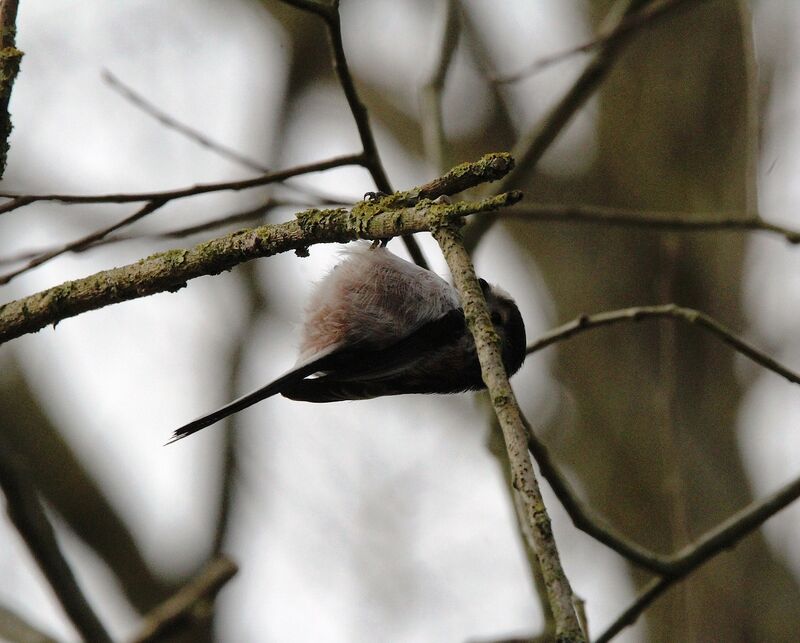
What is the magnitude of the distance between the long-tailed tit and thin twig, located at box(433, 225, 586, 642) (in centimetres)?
126

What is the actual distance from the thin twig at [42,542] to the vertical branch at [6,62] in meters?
0.80

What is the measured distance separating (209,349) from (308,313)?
4102 millimetres

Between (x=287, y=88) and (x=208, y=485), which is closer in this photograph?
(x=208, y=485)

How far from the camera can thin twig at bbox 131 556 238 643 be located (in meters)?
2.74

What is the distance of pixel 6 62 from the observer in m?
1.88

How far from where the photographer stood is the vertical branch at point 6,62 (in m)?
1.88

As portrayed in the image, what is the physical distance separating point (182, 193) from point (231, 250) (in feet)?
1.86

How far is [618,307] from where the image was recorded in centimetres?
601

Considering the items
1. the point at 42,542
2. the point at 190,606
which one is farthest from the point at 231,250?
the point at 190,606

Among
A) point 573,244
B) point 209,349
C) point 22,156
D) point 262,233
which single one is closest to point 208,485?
point 209,349

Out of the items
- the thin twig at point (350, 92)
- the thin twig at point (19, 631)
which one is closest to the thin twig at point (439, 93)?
the thin twig at point (350, 92)

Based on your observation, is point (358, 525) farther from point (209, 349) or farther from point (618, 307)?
point (618, 307)

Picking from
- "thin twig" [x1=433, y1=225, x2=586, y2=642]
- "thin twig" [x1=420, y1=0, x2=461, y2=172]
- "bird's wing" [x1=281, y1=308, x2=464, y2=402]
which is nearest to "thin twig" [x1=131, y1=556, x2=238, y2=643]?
"bird's wing" [x1=281, y1=308, x2=464, y2=402]

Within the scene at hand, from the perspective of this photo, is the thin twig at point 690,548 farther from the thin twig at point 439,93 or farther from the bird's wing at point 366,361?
the thin twig at point 439,93
